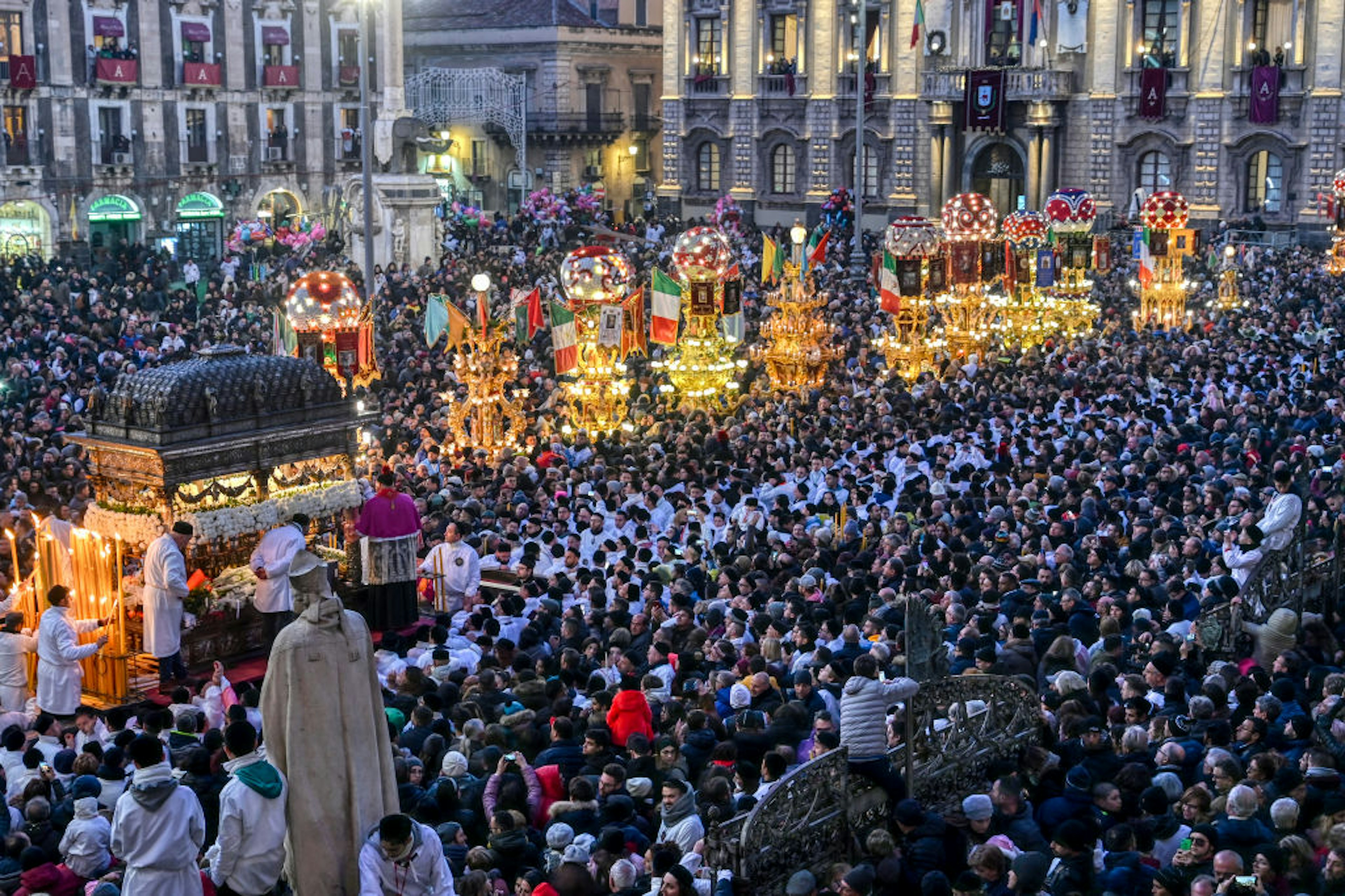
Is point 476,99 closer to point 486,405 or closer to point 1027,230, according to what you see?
point 1027,230

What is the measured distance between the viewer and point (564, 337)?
2466 centimetres

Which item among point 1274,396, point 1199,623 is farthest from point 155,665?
point 1274,396

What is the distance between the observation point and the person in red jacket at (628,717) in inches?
488

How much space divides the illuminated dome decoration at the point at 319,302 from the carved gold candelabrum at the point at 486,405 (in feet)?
5.21

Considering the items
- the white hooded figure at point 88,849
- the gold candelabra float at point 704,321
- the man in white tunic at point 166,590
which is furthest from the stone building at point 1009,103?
the white hooded figure at point 88,849

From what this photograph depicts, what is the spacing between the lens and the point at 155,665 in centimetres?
1507

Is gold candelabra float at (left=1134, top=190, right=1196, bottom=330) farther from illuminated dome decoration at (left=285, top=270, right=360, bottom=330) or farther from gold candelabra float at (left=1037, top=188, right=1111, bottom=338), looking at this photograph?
illuminated dome decoration at (left=285, top=270, right=360, bottom=330)

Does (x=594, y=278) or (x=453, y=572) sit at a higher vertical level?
Answer: (x=594, y=278)

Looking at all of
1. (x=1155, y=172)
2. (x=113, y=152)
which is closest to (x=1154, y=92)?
(x=1155, y=172)

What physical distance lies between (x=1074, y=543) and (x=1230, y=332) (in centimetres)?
1502

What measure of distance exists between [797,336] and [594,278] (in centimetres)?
401

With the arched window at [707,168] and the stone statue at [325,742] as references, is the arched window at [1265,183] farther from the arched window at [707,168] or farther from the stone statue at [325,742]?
the stone statue at [325,742]

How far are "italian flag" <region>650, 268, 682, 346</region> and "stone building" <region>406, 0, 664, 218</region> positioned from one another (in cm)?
3031

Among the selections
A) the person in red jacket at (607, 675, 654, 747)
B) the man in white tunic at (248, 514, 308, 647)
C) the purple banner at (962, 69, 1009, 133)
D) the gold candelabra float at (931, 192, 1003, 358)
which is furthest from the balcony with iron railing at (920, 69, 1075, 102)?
the person in red jacket at (607, 675, 654, 747)
